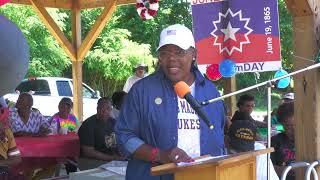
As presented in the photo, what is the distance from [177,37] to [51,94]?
1274 cm

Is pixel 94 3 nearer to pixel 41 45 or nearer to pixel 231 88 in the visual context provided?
pixel 231 88

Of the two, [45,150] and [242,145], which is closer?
[242,145]

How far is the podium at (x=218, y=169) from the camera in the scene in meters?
1.96

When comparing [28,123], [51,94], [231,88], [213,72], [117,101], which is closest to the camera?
[213,72]

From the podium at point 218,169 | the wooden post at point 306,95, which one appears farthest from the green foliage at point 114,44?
the podium at point 218,169

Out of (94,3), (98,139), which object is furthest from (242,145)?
(94,3)

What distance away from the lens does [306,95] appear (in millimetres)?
3748

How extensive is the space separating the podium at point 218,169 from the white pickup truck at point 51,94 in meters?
12.5

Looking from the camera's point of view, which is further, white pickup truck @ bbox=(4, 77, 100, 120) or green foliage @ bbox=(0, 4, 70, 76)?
green foliage @ bbox=(0, 4, 70, 76)

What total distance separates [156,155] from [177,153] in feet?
0.54

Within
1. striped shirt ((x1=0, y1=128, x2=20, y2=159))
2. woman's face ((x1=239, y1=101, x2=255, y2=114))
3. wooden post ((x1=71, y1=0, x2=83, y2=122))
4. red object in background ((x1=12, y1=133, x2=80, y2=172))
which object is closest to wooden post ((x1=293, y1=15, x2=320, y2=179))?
striped shirt ((x1=0, y1=128, x2=20, y2=159))

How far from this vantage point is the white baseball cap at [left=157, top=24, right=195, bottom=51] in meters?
2.58

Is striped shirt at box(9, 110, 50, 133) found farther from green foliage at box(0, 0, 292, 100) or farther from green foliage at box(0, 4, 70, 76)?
green foliage at box(0, 0, 292, 100)

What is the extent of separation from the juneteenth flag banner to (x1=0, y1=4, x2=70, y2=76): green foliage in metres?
14.5
